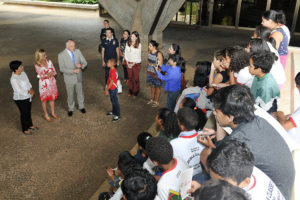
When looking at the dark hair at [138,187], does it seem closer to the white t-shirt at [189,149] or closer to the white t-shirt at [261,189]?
the white t-shirt at [189,149]

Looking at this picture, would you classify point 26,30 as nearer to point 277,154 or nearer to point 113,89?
point 113,89

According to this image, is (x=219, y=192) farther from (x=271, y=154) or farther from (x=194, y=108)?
(x=194, y=108)

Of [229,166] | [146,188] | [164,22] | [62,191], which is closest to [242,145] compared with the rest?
[229,166]

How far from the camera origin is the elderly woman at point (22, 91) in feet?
18.0

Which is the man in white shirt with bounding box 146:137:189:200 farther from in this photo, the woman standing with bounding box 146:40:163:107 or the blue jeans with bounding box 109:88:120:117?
the woman standing with bounding box 146:40:163:107

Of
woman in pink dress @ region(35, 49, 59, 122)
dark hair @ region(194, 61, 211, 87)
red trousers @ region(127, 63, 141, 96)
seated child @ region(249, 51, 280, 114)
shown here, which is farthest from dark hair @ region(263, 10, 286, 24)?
woman in pink dress @ region(35, 49, 59, 122)

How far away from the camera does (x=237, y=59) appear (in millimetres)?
4191

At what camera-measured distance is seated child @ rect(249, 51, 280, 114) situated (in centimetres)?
353

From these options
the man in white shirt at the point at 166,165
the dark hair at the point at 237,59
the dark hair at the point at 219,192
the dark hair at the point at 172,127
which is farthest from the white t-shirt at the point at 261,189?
the dark hair at the point at 237,59

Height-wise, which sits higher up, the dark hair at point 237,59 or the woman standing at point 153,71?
the dark hair at point 237,59

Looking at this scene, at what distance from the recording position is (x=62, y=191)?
4.62m

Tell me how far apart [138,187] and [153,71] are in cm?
490

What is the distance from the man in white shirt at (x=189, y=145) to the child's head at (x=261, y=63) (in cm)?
104

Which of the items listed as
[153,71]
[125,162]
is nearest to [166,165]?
[125,162]
